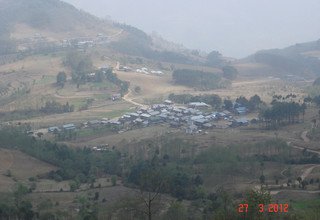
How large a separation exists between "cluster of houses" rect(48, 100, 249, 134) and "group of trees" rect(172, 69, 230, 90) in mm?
12432

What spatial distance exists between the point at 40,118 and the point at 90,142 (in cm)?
925

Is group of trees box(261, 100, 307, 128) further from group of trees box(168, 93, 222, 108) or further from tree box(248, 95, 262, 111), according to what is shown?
group of trees box(168, 93, 222, 108)

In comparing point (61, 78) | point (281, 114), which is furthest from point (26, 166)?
point (61, 78)

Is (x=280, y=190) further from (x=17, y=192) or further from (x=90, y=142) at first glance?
(x=90, y=142)

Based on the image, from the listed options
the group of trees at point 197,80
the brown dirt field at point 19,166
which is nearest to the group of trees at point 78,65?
the group of trees at point 197,80

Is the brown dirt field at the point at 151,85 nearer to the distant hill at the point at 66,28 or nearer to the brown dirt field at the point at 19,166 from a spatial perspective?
the distant hill at the point at 66,28

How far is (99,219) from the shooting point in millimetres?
19094

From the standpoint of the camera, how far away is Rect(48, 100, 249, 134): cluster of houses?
3822 centimetres

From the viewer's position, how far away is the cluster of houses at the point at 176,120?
1505 inches

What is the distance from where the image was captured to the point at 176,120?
39.5 meters

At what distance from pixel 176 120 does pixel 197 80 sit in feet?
57.4

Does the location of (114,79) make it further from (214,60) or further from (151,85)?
(214,60)

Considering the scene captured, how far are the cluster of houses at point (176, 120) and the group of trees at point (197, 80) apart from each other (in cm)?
1243

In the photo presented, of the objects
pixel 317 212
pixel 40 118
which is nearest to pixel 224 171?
pixel 317 212
